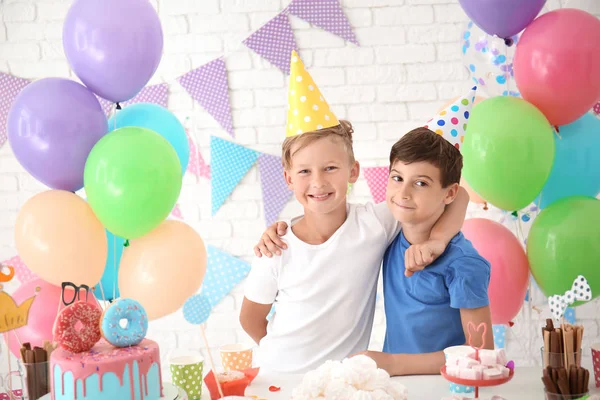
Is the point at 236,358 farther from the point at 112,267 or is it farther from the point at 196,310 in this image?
the point at 112,267

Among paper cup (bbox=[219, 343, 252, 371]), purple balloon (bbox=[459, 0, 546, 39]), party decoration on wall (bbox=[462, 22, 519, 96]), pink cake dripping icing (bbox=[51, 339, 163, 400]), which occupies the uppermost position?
purple balloon (bbox=[459, 0, 546, 39])

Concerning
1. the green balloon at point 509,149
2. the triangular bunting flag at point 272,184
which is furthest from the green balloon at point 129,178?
the triangular bunting flag at point 272,184

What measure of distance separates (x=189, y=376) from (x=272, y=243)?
56 centimetres

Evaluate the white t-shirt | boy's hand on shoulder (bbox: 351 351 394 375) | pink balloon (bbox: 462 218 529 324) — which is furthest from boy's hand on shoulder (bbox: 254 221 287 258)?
pink balloon (bbox: 462 218 529 324)

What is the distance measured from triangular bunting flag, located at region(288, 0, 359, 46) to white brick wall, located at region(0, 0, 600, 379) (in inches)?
1.5

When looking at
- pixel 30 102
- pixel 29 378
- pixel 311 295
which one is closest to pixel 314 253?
pixel 311 295

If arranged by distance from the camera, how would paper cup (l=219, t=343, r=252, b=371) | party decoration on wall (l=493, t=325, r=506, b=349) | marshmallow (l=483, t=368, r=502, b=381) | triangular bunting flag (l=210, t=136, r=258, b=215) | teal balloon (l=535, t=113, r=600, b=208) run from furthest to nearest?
1. triangular bunting flag (l=210, t=136, r=258, b=215)
2. party decoration on wall (l=493, t=325, r=506, b=349)
3. teal balloon (l=535, t=113, r=600, b=208)
4. paper cup (l=219, t=343, r=252, b=371)
5. marshmallow (l=483, t=368, r=502, b=381)

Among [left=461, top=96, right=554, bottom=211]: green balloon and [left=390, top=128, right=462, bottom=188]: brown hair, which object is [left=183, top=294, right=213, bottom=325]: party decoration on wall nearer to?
[left=390, top=128, right=462, bottom=188]: brown hair

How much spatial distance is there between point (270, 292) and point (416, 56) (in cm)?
181

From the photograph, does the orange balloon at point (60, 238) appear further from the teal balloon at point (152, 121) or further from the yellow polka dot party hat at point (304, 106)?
the yellow polka dot party hat at point (304, 106)

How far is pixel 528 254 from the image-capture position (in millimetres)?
2260

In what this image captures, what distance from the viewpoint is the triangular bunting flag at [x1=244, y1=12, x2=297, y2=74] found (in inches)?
130

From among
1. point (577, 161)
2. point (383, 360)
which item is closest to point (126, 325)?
point (383, 360)

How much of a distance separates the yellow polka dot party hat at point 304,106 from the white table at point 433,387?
68 cm
